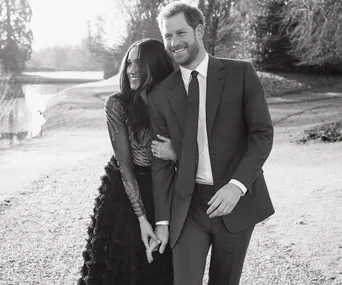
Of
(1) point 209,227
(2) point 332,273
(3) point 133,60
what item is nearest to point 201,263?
(1) point 209,227

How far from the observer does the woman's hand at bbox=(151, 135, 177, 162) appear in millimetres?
2451

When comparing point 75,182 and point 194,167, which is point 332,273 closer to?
point 194,167

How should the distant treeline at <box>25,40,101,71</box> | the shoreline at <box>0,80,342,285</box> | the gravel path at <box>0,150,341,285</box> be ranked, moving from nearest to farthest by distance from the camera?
the gravel path at <box>0,150,341,285</box> → the shoreline at <box>0,80,342,285</box> → the distant treeline at <box>25,40,101,71</box>

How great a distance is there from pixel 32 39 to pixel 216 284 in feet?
162

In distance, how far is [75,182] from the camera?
9289mm

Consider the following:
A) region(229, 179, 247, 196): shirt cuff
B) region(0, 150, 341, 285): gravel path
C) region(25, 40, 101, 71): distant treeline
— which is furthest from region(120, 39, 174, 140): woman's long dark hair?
region(25, 40, 101, 71): distant treeline

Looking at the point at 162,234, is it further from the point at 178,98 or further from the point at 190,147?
the point at 178,98

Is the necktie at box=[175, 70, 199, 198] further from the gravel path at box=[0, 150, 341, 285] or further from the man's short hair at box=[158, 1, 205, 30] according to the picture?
the gravel path at box=[0, 150, 341, 285]

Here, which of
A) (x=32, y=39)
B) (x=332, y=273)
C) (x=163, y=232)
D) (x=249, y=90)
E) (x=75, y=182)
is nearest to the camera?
(x=249, y=90)

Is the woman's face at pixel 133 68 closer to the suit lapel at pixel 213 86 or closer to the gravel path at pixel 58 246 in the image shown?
the suit lapel at pixel 213 86

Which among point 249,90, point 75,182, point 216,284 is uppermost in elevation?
point 249,90

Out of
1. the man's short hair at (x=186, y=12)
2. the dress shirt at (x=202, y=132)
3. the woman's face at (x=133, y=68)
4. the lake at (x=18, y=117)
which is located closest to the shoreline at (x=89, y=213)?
the dress shirt at (x=202, y=132)

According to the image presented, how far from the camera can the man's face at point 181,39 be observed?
2.38 metres

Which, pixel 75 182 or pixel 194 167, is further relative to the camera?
pixel 75 182
